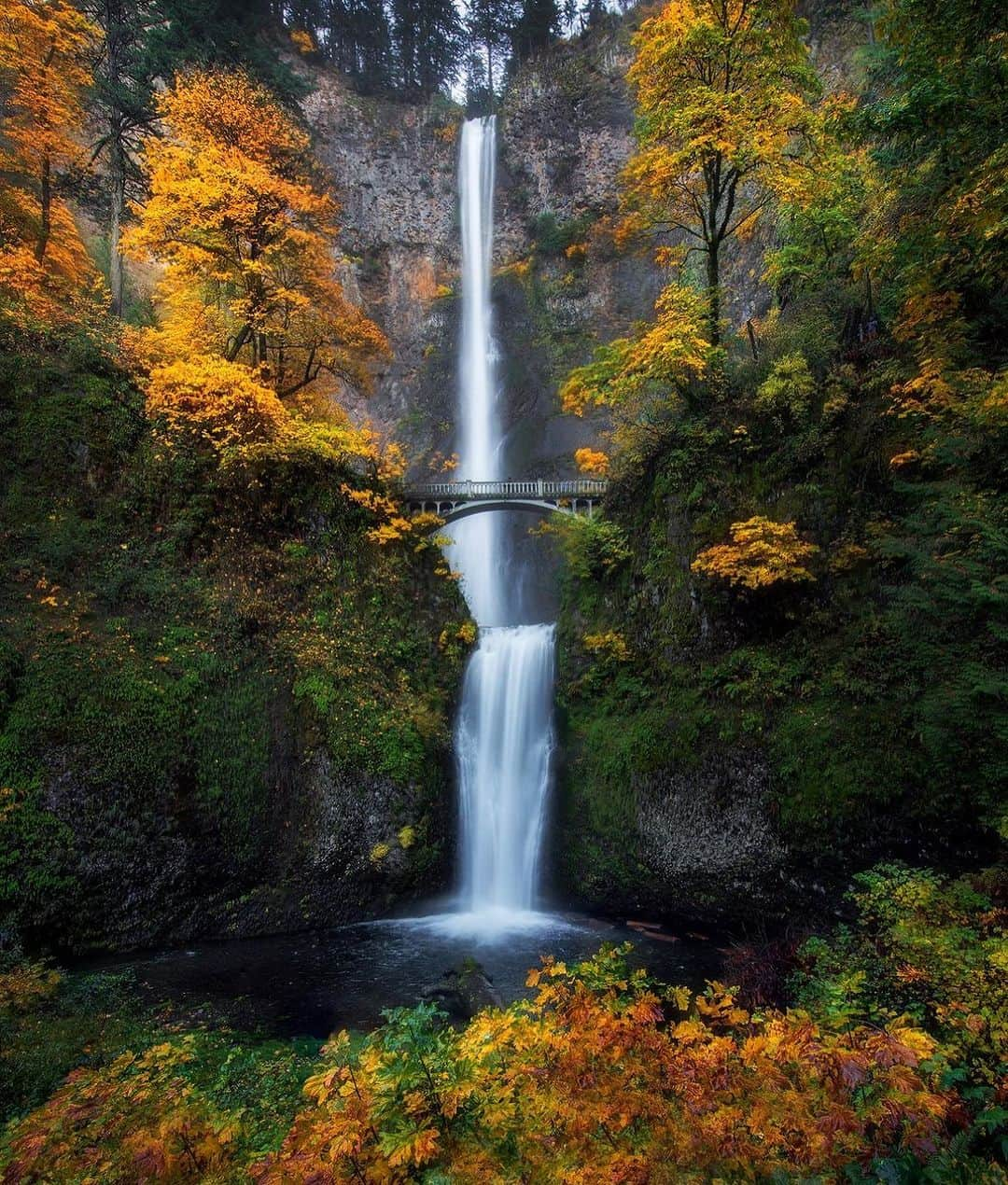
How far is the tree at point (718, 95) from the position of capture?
10484 mm

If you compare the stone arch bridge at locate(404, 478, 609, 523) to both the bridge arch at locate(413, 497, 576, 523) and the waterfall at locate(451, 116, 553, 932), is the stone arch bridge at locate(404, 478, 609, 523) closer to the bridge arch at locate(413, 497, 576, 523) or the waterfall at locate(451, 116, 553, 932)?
the bridge arch at locate(413, 497, 576, 523)

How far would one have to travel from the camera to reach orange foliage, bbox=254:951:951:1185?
291cm

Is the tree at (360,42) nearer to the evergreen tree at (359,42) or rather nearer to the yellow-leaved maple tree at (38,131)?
the evergreen tree at (359,42)

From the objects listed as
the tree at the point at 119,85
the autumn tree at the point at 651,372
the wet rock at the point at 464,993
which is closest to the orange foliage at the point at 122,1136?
the wet rock at the point at 464,993

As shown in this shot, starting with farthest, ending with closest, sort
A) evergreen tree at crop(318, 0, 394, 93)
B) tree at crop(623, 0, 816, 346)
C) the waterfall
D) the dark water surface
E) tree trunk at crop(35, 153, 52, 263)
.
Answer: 1. evergreen tree at crop(318, 0, 394, 93)
2. tree trunk at crop(35, 153, 52, 263)
3. the waterfall
4. tree at crop(623, 0, 816, 346)
5. the dark water surface

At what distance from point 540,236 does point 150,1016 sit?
3436cm

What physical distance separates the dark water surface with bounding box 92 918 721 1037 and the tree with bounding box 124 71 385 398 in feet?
37.4

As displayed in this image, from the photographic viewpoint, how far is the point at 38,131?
41.9ft

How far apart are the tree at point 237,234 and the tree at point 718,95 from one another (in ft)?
24.1

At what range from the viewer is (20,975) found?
682 cm

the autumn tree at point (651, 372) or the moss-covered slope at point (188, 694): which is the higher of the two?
the autumn tree at point (651, 372)

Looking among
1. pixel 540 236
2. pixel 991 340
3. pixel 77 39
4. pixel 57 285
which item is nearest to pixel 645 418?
pixel 991 340

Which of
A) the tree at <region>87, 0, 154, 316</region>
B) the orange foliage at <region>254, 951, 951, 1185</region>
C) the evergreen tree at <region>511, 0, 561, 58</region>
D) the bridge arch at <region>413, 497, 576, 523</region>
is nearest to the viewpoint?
the orange foliage at <region>254, 951, 951, 1185</region>

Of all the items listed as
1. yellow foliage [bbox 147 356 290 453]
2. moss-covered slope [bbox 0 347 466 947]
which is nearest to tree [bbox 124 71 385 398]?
yellow foliage [bbox 147 356 290 453]
